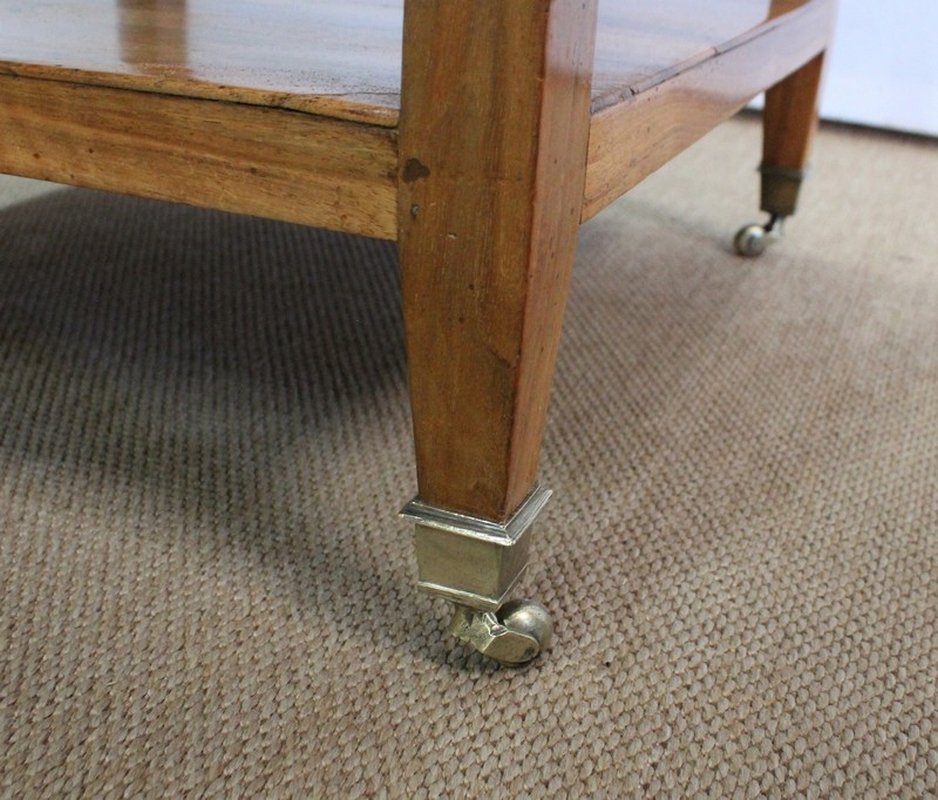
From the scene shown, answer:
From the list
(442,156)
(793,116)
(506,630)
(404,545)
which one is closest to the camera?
(442,156)

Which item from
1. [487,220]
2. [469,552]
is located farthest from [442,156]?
[469,552]

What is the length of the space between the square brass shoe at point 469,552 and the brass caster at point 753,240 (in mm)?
799

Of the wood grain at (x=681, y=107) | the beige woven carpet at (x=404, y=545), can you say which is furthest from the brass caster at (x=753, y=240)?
the wood grain at (x=681, y=107)

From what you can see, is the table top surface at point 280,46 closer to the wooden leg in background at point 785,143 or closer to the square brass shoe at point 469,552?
the square brass shoe at point 469,552

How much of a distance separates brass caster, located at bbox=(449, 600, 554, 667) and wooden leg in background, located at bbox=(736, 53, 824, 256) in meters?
0.82

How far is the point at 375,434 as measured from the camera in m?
0.79

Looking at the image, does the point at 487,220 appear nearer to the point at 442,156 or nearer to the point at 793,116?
the point at 442,156

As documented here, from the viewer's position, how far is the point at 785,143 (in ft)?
4.03

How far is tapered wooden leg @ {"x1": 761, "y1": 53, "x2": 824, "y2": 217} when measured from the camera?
120 centimetres

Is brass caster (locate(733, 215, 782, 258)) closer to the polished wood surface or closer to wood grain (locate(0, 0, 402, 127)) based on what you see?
wood grain (locate(0, 0, 402, 127))

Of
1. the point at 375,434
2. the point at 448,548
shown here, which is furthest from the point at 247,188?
the point at 375,434

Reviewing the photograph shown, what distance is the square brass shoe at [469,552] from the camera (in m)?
0.52

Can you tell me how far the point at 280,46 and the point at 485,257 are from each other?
25 cm

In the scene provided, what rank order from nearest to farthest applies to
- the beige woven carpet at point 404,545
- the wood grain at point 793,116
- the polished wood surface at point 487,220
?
the polished wood surface at point 487,220 < the beige woven carpet at point 404,545 < the wood grain at point 793,116
